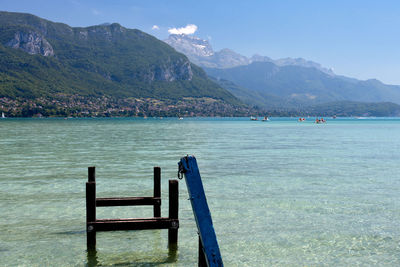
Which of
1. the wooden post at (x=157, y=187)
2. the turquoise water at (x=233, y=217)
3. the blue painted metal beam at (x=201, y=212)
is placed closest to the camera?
the blue painted metal beam at (x=201, y=212)

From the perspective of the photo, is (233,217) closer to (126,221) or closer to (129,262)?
(129,262)

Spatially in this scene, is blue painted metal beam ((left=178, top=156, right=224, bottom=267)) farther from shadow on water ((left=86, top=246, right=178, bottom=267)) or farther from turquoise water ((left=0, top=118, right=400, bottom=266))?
shadow on water ((left=86, top=246, right=178, bottom=267))

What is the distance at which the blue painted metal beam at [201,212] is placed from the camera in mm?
8008

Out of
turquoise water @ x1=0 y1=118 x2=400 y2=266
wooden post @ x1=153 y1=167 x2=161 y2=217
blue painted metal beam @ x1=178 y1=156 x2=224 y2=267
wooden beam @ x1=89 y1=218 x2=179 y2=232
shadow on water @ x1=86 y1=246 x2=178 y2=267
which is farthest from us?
wooden post @ x1=153 y1=167 x2=161 y2=217

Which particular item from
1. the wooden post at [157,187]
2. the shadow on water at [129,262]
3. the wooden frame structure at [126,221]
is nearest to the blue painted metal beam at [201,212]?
the wooden frame structure at [126,221]

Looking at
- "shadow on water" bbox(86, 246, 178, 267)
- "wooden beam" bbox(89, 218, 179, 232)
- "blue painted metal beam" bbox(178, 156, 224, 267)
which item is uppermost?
"blue painted metal beam" bbox(178, 156, 224, 267)

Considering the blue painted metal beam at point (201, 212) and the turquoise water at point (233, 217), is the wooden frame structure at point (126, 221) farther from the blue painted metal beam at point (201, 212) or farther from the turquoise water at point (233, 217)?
the blue painted metal beam at point (201, 212)

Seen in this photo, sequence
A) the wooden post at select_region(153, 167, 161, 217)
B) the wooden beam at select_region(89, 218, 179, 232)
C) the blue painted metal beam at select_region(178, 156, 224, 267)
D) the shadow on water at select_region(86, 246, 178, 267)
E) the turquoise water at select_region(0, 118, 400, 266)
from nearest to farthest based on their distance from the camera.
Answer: the blue painted metal beam at select_region(178, 156, 224, 267), the wooden beam at select_region(89, 218, 179, 232), the shadow on water at select_region(86, 246, 178, 267), the turquoise water at select_region(0, 118, 400, 266), the wooden post at select_region(153, 167, 161, 217)

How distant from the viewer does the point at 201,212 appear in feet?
Answer: 26.7

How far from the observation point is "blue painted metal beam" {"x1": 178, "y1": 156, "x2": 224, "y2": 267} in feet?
26.3

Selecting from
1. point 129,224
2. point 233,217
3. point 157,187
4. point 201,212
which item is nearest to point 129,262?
point 129,224

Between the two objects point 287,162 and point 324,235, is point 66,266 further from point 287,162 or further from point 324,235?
point 287,162

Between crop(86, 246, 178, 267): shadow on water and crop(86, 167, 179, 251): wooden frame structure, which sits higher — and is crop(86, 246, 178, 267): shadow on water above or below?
below

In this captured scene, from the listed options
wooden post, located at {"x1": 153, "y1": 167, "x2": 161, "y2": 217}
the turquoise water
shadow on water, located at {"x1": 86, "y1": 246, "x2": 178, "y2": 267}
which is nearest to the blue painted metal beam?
the turquoise water
